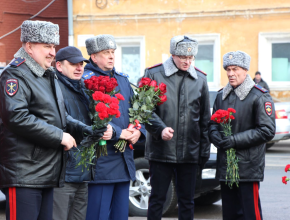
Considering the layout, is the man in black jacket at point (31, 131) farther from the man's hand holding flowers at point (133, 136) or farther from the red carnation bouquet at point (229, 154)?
the red carnation bouquet at point (229, 154)

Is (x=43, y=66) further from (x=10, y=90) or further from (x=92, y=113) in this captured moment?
(x=92, y=113)

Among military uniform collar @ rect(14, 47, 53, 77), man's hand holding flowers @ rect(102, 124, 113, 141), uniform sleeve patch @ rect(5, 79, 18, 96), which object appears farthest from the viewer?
man's hand holding flowers @ rect(102, 124, 113, 141)

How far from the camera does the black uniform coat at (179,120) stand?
490 cm

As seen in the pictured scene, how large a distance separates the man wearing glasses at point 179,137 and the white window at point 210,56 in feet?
46.1

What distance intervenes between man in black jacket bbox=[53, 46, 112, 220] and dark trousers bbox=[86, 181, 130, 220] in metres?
0.14

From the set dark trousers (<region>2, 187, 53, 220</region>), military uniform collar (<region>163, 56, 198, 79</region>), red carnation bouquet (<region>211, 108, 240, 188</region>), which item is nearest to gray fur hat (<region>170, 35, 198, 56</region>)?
military uniform collar (<region>163, 56, 198, 79</region>)

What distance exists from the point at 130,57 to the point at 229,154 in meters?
16.0

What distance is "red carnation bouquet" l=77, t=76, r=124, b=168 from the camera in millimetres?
3711

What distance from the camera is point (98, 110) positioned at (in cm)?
370

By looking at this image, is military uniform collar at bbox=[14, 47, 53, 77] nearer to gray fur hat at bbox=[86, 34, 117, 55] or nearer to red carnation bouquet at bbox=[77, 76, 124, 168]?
red carnation bouquet at bbox=[77, 76, 124, 168]

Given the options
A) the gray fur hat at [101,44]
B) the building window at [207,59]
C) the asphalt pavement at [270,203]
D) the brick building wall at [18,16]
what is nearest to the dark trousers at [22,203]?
the gray fur hat at [101,44]

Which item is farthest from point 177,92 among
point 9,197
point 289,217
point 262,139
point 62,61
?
point 289,217

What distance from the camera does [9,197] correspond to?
3.31 m

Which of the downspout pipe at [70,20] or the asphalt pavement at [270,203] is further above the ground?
the downspout pipe at [70,20]
